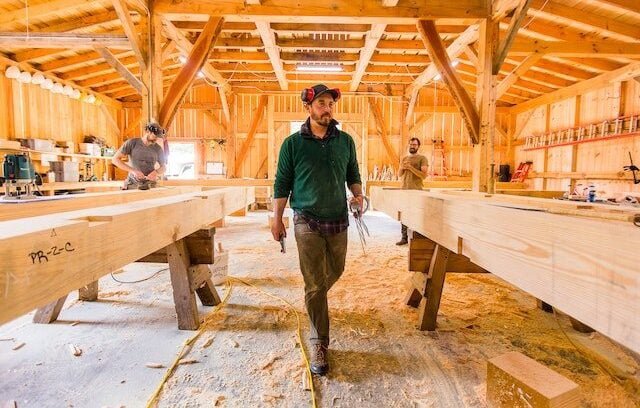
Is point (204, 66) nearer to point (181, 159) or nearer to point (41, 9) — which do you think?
point (41, 9)

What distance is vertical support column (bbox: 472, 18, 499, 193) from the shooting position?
4664mm

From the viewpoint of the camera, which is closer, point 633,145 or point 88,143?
point 633,145

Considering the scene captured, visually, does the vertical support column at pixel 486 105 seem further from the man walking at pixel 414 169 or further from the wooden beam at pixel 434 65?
the man walking at pixel 414 169

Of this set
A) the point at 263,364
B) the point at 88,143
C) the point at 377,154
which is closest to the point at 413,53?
the point at 377,154

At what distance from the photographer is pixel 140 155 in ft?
14.9

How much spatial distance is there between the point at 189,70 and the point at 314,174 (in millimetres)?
3458

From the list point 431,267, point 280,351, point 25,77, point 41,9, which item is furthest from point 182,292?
point 25,77

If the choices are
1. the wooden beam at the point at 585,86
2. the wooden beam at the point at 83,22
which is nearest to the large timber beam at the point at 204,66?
the wooden beam at the point at 83,22

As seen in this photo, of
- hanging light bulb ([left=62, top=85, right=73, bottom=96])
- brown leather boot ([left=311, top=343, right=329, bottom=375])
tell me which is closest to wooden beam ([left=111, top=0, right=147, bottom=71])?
brown leather boot ([left=311, top=343, right=329, bottom=375])

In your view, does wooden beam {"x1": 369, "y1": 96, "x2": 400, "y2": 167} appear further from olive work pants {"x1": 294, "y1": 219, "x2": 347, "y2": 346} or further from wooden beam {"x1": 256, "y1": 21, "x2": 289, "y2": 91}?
olive work pants {"x1": 294, "y1": 219, "x2": 347, "y2": 346}

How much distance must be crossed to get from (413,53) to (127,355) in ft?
26.4

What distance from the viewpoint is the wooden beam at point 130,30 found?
432 cm

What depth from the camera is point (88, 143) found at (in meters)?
10.7

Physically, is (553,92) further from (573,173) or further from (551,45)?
(551,45)
